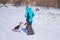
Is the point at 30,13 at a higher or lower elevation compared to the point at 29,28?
higher

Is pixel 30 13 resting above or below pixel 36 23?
above

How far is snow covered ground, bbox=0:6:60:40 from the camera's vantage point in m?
1.55

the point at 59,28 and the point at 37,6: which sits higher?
the point at 37,6

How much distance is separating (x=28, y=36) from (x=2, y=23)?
0.26m

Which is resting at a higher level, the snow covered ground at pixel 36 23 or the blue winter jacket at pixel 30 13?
the blue winter jacket at pixel 30 13

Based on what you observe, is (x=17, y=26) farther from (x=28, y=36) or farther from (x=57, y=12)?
(x=57, y=12)

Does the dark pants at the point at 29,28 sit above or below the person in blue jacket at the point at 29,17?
below

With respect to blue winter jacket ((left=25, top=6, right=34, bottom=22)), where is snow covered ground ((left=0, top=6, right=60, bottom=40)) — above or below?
below

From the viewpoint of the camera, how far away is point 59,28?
5.25 ft

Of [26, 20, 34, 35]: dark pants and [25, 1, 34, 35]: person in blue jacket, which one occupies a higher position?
[25, 1, 34, 35]: person in blue jacket

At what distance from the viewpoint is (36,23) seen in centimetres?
164

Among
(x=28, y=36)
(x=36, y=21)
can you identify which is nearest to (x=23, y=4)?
(x=36, y=21)

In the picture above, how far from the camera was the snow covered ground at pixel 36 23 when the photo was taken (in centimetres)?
155

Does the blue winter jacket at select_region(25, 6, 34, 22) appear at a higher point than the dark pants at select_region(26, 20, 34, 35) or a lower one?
higher
